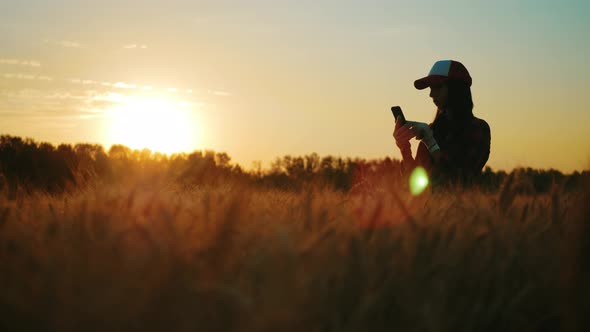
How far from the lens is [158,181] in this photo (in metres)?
2.02

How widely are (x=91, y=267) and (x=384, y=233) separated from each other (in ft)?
2.84

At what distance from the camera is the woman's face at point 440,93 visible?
480cm

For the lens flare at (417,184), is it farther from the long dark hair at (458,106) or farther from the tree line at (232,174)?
the long dark hair at (458,106)

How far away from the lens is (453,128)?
4.79 m

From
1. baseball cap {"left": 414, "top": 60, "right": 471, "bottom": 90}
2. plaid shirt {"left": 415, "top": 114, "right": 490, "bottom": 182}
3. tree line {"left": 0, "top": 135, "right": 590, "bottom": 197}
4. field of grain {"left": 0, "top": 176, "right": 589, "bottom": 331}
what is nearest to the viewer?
field of grain {"left": 0, "top": 176, "right": 589, "bottom": 331}

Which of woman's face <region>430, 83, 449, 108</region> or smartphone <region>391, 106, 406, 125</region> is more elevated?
woman's face <region>430, 83, 449, 108</region>

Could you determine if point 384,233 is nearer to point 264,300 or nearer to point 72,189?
point 264,300

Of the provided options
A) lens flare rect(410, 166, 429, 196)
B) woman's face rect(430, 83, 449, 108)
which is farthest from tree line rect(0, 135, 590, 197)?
woman's face rect(430, 83, 449, 108)

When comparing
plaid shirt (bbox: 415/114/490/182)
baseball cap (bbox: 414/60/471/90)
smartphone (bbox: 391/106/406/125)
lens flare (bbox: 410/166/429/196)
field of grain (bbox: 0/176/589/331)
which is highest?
baseball cap (bbox: 414/60/471/90)

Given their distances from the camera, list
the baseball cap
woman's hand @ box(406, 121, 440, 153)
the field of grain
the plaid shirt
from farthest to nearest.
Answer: the baseball cap, the plaid shirt, woman's hand @ box(406, 121, 440, 153), the field of grain

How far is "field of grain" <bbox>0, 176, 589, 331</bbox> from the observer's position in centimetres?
105

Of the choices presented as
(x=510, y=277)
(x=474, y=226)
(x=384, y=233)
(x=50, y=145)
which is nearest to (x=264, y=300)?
(x=384, y=233)

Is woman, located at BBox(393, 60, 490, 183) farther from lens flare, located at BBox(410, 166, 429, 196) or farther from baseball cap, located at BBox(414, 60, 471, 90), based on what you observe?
lens flare, located at BBox(410, 166, 429, 196)

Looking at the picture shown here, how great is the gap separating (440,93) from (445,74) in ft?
0.57
